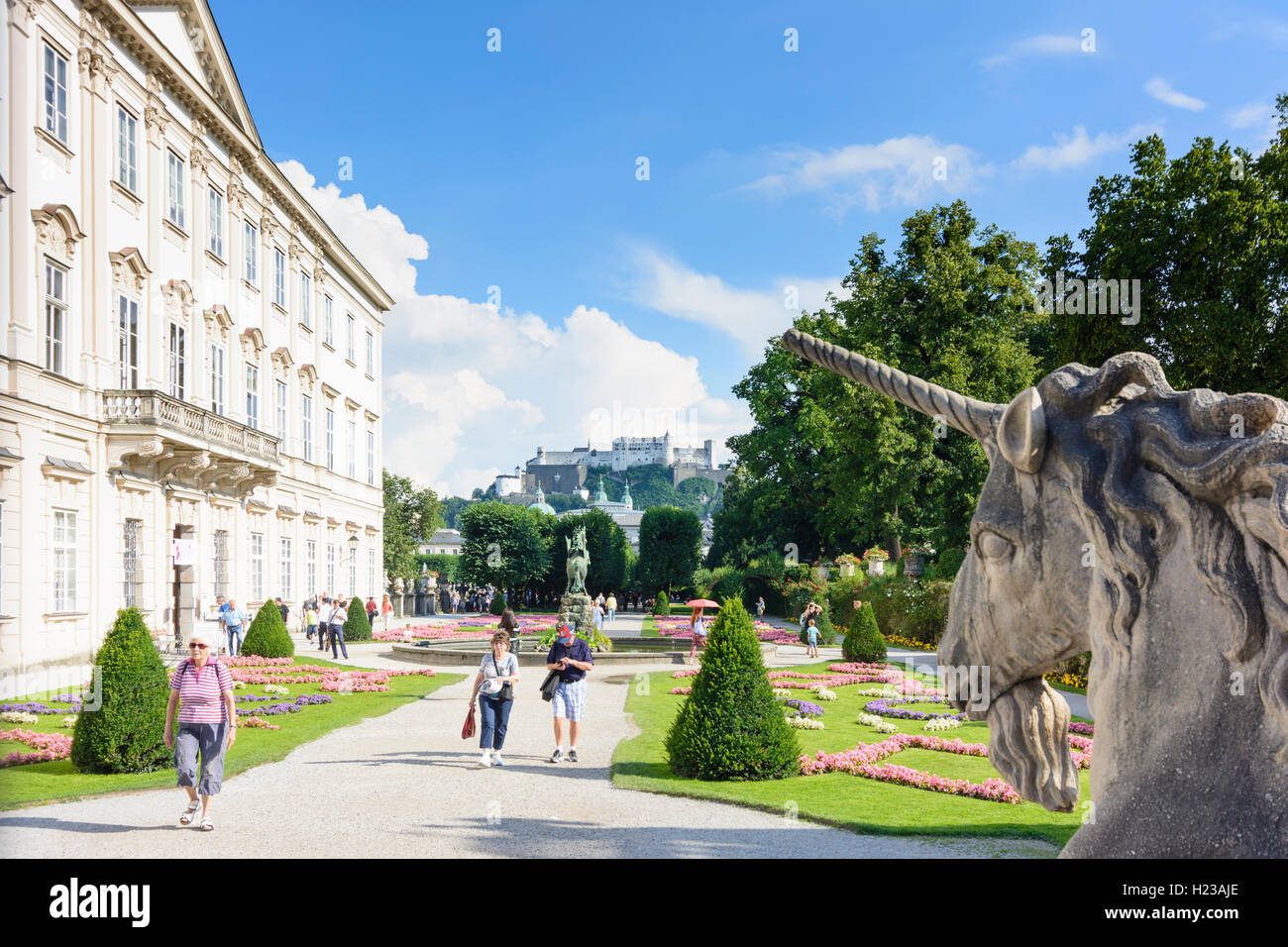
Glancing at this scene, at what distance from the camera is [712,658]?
11.3 m

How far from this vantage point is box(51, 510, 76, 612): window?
68.7ft

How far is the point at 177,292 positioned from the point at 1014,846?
2636cm

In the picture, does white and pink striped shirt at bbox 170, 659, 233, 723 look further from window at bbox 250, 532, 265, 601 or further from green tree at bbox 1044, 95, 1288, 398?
window at bbox 250, 532, 265, 601

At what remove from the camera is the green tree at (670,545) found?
206ft

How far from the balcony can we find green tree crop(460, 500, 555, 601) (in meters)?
30.7

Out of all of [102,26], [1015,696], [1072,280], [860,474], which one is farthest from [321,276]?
[1015,696]

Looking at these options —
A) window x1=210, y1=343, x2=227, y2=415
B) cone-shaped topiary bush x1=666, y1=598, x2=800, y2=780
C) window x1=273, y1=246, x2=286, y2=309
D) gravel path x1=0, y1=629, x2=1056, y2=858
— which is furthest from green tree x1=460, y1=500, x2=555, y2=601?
cone-shaped topiary bush x1=666, y1=598, x2=800, y2=780

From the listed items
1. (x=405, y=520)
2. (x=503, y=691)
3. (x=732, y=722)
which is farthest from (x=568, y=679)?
(x=405, y=520)

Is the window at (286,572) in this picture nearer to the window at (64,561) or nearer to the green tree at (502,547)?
the window at (64,561)

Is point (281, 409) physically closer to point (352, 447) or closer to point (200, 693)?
point (352, 447)

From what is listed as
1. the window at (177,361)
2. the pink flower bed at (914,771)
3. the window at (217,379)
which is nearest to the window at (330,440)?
the window at (217,379)

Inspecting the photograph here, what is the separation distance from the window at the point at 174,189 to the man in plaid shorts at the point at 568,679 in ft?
67.9
